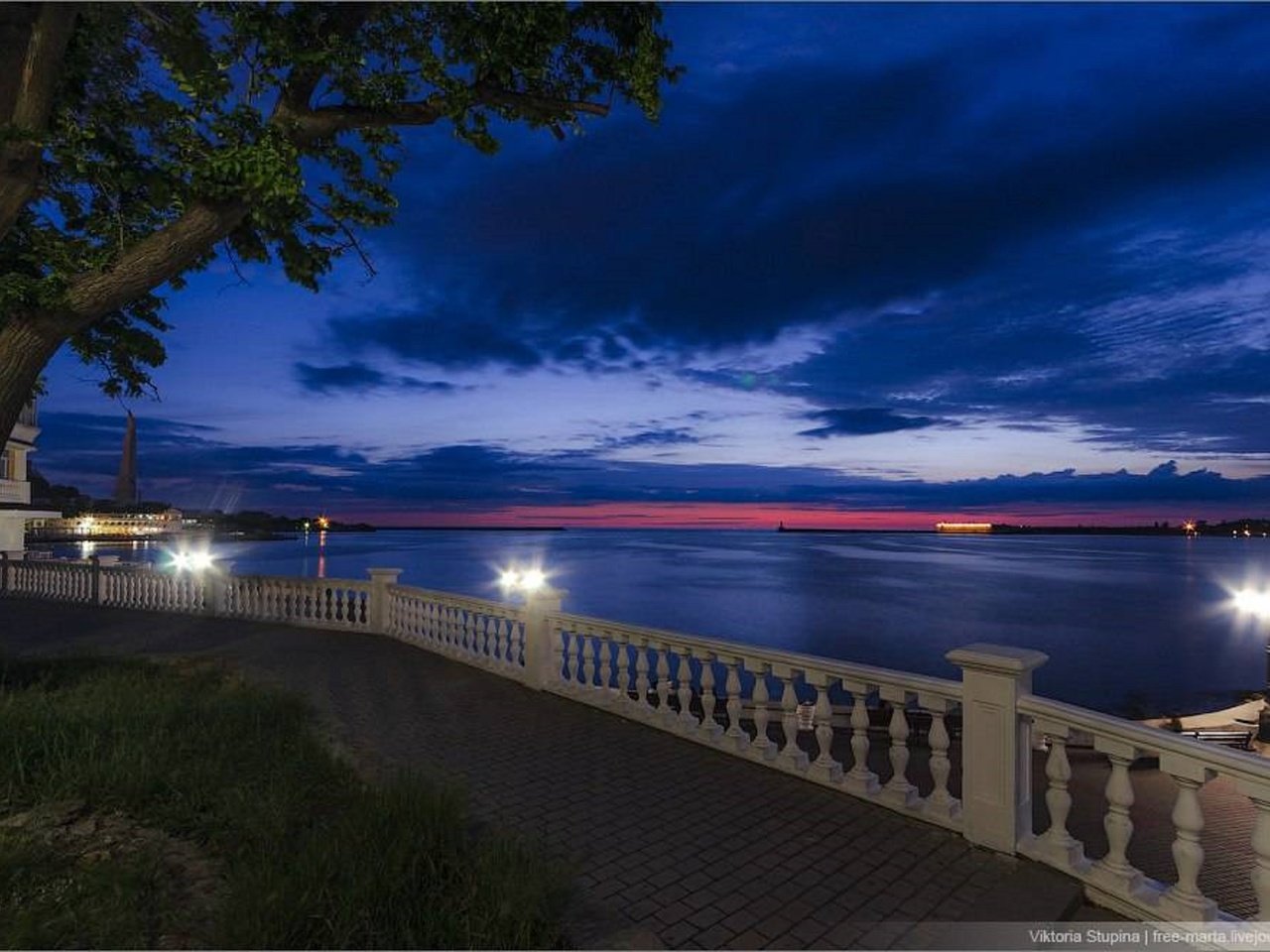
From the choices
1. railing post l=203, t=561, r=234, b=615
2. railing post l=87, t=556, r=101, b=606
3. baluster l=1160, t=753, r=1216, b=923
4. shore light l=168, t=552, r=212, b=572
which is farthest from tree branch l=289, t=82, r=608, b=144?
railing post l=87, t=556, r=101, b=606

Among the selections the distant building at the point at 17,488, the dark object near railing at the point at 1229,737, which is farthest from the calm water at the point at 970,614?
the distant building at the point at 17,488

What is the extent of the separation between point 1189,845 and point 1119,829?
1.21 ft

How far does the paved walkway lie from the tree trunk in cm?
433

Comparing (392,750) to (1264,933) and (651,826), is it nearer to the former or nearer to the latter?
(651,826)

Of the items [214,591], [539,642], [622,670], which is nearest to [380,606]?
[214,591]

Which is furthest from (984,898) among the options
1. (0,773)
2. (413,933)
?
(0,773)

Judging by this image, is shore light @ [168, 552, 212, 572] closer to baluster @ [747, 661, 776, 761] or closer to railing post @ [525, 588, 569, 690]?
railing post @ [525, 588, 569, 690]

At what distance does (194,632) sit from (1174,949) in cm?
1499

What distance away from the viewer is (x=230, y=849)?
168 inches

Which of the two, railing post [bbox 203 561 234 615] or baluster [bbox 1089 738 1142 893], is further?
railing post [bbox 203 561 234 615]

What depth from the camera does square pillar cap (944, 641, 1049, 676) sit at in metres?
4.50

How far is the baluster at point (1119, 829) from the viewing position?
3996 mm

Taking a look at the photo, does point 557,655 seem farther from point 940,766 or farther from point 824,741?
point 940,766

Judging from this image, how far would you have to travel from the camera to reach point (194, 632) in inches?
505
